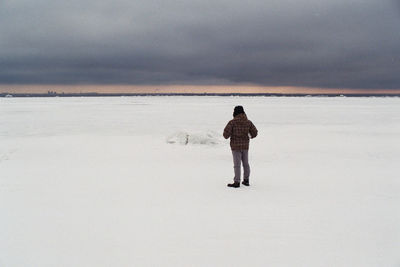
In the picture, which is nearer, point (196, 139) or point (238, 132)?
point (238, 132)

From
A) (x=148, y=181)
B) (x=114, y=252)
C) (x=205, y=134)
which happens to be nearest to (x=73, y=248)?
(x=114, y=252)

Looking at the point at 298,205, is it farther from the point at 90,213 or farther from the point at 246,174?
the point at 90,213

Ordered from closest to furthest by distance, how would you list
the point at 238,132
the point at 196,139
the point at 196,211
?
1. the point at 196,211
2. the point at 238,132
3. the point at 196,139

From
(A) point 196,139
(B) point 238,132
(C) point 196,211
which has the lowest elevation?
(C) point 196,211

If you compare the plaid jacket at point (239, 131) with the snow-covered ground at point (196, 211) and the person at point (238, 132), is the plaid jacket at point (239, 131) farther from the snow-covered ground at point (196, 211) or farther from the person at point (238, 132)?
the snow-covered ground at point (196, 211)

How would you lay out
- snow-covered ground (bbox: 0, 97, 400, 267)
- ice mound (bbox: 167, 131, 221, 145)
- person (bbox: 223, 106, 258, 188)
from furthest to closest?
1. ice mound (bbox: 167, 131, 221, 145)
2. person (bbox: 223, 106, 258, 188)
3. snow-covered ground (bbox: 0, 97, 400, 267)

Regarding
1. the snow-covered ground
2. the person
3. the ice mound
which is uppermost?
the person

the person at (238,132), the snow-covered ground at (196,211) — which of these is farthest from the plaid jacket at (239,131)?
the snow-covered ground at (196,211)

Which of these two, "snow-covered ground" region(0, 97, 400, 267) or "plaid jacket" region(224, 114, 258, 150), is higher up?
"plaid jacket" region(224, 114, 258, 150)

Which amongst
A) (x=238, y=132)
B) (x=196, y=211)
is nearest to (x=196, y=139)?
(x=238, y=132)

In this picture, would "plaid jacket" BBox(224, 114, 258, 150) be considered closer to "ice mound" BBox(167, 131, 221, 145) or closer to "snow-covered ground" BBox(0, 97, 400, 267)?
"snow-covered ground" BBox(0, 97, 400, 267)

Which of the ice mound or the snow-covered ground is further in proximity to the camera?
the ice mound

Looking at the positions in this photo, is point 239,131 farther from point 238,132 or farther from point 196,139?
point 196,139

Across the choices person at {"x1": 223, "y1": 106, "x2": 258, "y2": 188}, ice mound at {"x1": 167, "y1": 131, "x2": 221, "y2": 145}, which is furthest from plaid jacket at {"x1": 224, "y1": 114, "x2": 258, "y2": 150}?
ice mound at {"x1": 167, "y1": 131, "x2": 221, "y2": 145}
